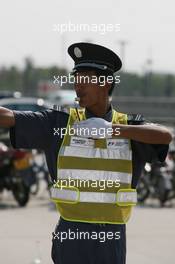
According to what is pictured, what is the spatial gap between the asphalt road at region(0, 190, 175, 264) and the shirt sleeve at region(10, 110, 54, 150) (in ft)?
11.8

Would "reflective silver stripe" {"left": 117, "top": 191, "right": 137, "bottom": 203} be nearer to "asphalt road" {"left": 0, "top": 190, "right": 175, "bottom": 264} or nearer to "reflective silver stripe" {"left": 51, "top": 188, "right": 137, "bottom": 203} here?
"reflective silver stripe" {"left": 51, "top": 188, "right": 137, "bottom": 203}

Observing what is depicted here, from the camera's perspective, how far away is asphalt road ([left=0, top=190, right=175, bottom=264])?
7.37 meters

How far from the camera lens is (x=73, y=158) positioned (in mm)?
3506

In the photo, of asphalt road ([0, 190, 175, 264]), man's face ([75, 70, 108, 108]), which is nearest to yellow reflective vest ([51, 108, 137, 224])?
man's face ([75, 70, 108, 108])

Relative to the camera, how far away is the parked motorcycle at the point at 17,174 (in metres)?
11.8

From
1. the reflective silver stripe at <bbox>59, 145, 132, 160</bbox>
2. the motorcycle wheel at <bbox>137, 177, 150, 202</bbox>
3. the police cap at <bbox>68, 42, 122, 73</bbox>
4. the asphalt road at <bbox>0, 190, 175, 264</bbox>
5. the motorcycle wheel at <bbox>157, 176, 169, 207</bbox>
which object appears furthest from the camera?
the motorcycle wheel at <bbox>137, 177, 150, 202</bbox>

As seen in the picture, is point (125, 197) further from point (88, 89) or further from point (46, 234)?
point (46, 234)

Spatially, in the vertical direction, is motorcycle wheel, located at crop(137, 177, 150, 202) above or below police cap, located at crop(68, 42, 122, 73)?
below

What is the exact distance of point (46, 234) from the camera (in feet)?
28.7

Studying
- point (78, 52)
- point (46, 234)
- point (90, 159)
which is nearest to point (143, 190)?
point (46, 234)

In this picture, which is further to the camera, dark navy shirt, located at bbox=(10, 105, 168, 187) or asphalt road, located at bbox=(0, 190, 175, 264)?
asphalt road, located at bbox=(0, 190, 175, 264)

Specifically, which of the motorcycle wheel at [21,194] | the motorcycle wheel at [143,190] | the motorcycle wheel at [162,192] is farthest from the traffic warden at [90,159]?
the motorcycle wheel at [143,190]

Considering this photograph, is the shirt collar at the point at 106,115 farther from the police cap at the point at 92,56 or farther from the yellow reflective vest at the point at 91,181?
the police cap at the point at 92,56

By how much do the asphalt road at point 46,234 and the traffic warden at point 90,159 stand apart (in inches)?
141
